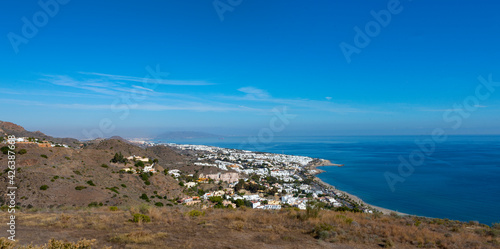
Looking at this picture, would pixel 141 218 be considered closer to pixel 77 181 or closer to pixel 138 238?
pixel 138 238

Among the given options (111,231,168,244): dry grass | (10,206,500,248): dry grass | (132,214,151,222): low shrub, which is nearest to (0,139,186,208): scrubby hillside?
(10,206,500,248): dry grass

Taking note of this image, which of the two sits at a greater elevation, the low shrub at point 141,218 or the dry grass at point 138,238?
the dry grass at point 138,238

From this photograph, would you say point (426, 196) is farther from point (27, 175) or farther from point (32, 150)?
point (32, 150)

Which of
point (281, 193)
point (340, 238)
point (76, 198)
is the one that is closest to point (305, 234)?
point (340, 238)

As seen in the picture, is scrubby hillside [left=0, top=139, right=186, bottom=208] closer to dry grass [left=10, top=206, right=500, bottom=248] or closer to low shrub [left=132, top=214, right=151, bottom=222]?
dry grass [left=10, top=206, right=500, bottom=248]

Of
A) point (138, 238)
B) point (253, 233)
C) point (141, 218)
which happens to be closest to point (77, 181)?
point (141, 218)

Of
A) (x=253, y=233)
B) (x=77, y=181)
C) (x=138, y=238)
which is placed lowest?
(x=77, y=181)

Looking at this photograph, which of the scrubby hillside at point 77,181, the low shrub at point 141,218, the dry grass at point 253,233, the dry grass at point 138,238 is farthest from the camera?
the scrubby hillside at point 77,181

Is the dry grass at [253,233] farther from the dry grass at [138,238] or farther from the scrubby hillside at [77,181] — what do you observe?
the scrubby hillside at [77,181]

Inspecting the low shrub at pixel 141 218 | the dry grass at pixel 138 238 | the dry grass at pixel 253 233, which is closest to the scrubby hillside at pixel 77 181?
the dry grass at pixel 253 233

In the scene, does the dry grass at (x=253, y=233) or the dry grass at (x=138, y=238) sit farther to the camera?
the dry grass at (x=253, y=233)

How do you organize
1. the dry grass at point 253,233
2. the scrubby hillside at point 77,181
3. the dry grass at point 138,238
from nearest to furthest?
1. the dry grass at point 138,238
2. the dry grass at point 253,233
3. the scrubby hillside at point 77,181
